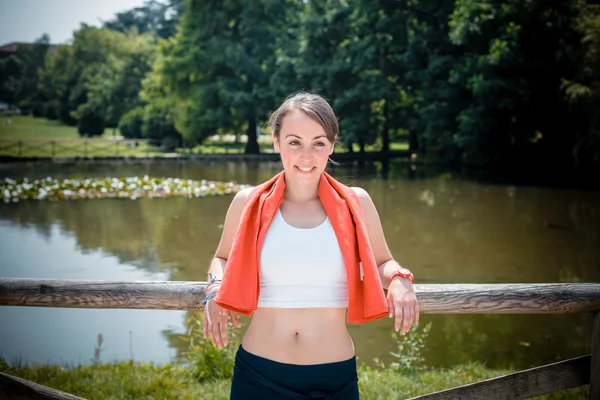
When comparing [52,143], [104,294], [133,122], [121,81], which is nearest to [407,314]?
[104,294]

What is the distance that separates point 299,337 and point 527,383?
1.44 m

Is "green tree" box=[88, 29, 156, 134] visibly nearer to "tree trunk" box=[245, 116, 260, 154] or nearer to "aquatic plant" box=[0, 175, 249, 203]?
"tree trunk" box=[245, 116, 260, 154]

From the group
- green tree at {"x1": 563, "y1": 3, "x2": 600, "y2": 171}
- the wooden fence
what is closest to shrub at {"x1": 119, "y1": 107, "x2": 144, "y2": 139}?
the wooden fence

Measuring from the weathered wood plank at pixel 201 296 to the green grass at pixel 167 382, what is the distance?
1665mm

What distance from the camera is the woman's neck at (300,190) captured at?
2365 millimetres

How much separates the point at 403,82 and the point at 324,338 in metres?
32.8

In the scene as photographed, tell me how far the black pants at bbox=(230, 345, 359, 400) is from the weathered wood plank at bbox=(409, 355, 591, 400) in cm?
92

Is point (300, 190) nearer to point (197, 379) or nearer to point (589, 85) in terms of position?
point (197, 379)

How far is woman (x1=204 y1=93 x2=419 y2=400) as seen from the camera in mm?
2197

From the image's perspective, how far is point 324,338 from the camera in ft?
7.39

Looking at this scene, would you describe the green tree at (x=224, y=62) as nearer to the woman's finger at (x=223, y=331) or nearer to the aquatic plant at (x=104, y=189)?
the aquatic plant at (x=104, y=189)

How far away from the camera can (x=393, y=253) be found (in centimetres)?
1116

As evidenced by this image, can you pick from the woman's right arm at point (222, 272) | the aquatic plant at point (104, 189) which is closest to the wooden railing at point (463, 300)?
the woman's right arm at point (222, 272)

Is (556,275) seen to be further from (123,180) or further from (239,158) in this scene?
(239,158)
